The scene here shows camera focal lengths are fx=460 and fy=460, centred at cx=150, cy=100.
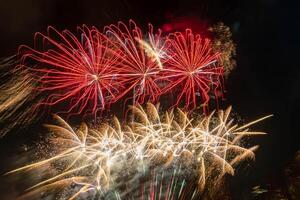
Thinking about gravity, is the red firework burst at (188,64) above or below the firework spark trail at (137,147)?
above

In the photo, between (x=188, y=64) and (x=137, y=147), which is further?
(x=137, y=147)

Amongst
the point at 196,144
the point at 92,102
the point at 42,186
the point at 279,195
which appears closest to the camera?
the point at 92,102

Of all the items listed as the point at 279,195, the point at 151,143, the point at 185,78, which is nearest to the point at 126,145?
the point at 151,143

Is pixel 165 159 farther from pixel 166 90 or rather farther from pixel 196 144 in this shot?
pixel 166 90

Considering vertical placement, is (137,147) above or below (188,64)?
below
